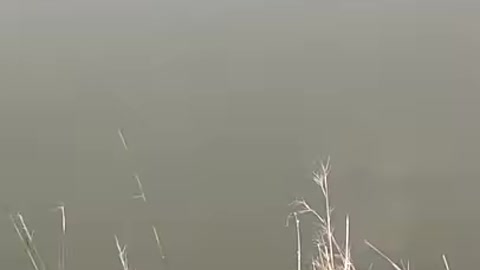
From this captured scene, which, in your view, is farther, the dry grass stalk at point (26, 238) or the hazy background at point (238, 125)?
the hazy background at point (238, 125)

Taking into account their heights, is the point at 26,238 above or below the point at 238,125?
above

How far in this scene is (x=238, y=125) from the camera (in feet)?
10.9

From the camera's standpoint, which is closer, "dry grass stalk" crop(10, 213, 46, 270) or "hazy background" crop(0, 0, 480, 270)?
"dry grass stalk" crop(10, 213, 46, 270)

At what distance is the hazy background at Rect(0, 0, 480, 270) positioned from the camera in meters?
2.70

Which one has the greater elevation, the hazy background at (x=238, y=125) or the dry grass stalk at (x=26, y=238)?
the dry grass stalk at (x=26, y=238)

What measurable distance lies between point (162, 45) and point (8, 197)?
1289 millimetres

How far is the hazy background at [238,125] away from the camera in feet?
8.87

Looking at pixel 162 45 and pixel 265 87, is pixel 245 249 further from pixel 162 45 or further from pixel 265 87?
pixel 162 45

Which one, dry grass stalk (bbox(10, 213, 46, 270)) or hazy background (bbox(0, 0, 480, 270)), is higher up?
dry grass stalk (bbox(10, 213, 46, 270))

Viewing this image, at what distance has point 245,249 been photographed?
2631mm

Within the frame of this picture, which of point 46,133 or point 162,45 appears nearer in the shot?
point 46,133

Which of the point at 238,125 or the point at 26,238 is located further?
the point at 238,125

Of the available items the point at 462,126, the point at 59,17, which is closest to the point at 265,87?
the point at 462,126

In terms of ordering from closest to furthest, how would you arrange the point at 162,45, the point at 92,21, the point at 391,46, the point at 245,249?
the point at 245,249, the point at 391,46, the point at 162,45, the point at 92,21
